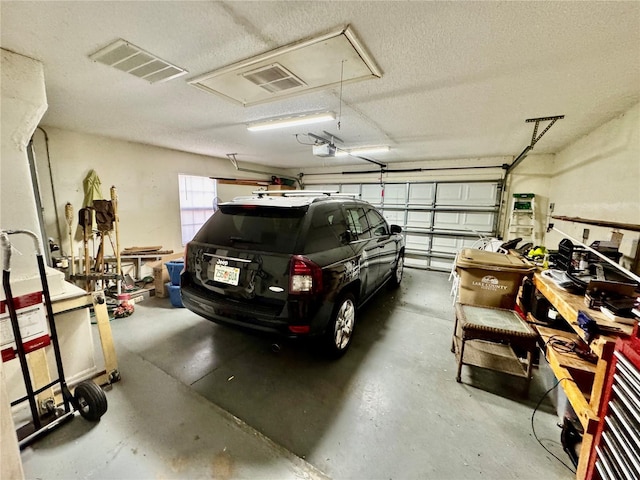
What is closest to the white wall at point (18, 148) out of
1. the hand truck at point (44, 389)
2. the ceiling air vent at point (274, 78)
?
the hand truck at point (44, 389)

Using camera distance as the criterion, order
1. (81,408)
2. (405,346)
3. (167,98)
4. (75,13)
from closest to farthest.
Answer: (75,13) → (81,408) → (167,98) → (405,346)

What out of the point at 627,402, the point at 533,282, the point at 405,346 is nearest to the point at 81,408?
the point at 405,346

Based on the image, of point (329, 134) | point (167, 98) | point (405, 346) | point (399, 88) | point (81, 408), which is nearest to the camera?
point (81, 408)

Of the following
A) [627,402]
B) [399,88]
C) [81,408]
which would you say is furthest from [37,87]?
[627,402]

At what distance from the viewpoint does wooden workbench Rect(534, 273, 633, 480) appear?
4.08ft

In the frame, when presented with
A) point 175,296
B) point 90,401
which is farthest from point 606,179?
point 175,296

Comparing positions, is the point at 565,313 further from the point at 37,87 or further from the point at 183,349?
the point at 37,87

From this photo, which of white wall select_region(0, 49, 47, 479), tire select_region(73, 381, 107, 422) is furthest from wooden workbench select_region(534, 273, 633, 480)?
white wall select_region(0, 49, 47, 479)

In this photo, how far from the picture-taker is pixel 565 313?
5.40 ft

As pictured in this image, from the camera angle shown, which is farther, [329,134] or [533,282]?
[329,134]

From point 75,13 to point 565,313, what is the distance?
3474mm

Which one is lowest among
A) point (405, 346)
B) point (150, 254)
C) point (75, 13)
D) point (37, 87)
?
point (405, 346)

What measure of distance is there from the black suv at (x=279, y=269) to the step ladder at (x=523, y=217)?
15.1 ft

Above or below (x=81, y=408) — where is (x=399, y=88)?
above
